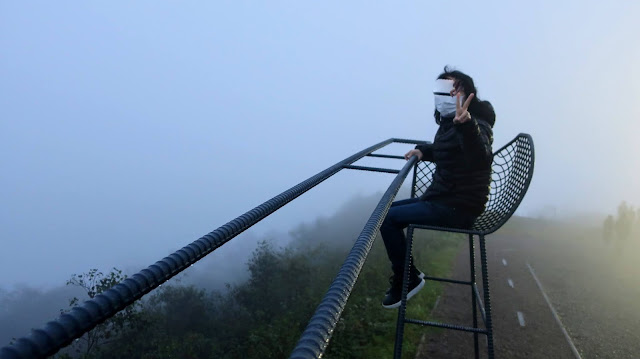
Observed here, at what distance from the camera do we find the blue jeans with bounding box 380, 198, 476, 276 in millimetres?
3795

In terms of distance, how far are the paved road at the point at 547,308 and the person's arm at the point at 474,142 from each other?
862 centimetres

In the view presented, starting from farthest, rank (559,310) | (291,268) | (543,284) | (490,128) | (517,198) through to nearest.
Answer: (291,268), (543,284), (559,310), (490,128), (517,198)

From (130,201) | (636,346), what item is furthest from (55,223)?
(636,346)

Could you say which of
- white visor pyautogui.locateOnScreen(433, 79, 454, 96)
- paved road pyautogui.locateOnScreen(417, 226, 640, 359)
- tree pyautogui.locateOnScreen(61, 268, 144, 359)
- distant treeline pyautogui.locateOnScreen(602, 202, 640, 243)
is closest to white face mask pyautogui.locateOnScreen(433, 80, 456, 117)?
white visor pyautogui.locateOnScreen(433, 79, 454, 96)

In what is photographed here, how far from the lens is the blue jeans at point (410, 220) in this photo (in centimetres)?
379

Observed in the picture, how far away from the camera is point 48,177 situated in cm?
19262

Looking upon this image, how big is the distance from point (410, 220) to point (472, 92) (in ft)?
3.48

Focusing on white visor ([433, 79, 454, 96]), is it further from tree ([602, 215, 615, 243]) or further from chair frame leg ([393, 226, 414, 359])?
tree ([602, 215, 615, 243])

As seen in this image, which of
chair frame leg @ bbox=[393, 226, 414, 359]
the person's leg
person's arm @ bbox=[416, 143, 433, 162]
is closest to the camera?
chair frame leg @ bbox=[393, 226, 414, 359]

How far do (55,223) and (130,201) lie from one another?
83.0ft

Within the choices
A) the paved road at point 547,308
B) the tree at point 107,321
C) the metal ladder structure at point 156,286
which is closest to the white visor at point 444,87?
the metal ladder structure at point 156,286

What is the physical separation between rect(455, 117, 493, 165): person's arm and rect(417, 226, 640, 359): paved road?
8624 millimetres

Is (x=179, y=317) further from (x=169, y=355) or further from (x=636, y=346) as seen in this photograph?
(x=636, y=346)

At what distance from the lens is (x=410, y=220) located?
3.82 meters
